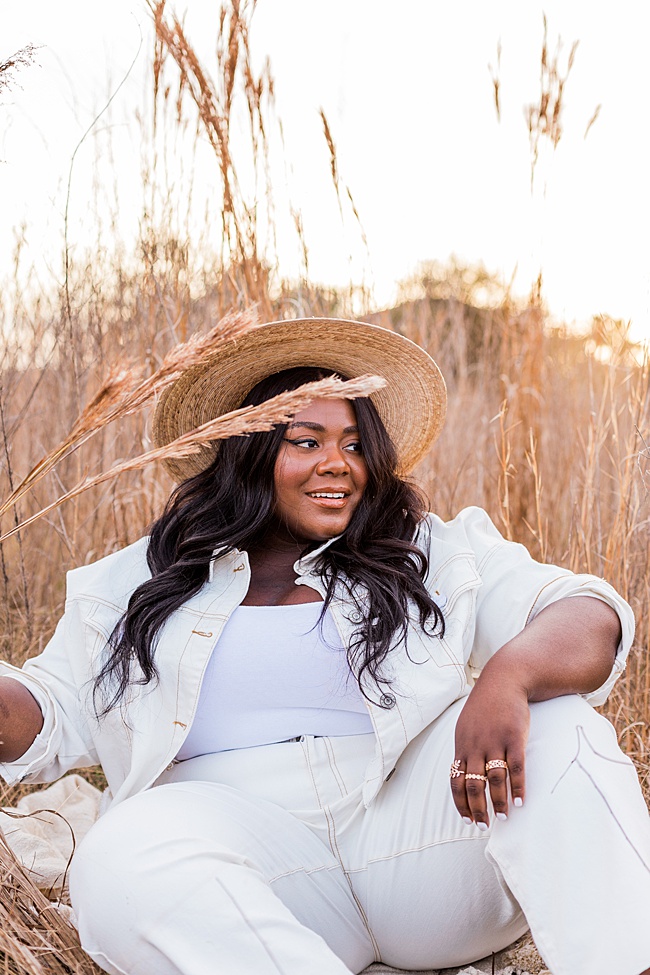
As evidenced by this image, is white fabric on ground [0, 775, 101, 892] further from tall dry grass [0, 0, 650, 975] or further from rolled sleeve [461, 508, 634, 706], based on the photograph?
rolled sleeve [461, 508, 634, 706]

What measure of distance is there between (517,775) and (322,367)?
1061mm

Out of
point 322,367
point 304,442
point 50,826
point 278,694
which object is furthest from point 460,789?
point 50,826

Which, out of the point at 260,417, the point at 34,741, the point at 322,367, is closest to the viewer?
the point at 260,417

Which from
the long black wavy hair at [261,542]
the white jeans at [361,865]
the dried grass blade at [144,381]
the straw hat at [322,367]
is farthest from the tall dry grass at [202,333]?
the dried grass blade at [144,381]

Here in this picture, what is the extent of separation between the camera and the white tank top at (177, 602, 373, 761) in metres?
1.72

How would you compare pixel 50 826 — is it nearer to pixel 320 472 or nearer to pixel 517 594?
pixel 320 472

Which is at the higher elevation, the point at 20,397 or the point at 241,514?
the point at 20,397

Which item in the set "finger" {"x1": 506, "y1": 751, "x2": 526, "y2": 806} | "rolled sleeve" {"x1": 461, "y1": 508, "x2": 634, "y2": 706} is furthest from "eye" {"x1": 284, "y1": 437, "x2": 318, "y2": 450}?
"finger" {"x1": 506, "y1": 751, "x2": 526, "y2": 806}

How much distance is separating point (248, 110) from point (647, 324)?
4.01ft

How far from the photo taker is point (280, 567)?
76.5 inches

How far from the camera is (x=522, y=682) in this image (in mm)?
1479

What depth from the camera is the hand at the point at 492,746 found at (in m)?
1.41

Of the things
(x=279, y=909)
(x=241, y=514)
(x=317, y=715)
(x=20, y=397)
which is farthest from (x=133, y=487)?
(x=279, y=909)

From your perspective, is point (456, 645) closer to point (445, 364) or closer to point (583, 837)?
point (583, 837)
